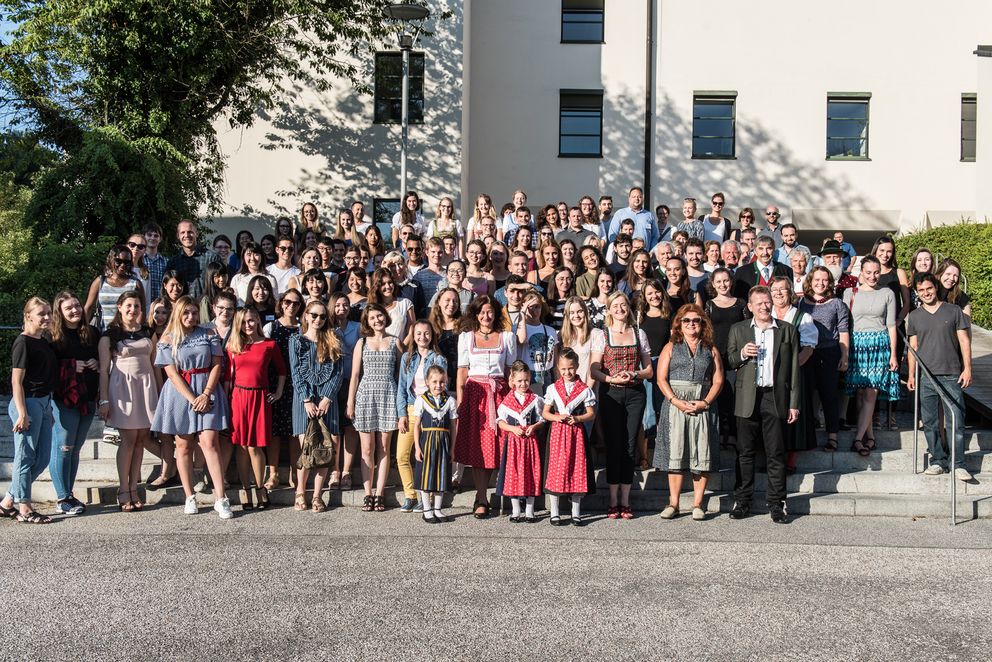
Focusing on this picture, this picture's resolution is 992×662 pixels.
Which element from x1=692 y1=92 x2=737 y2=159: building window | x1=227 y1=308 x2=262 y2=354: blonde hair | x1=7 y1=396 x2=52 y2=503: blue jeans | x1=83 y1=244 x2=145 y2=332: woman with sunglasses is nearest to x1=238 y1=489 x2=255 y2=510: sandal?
x1=227 y1=308 x2=262 y2=354: blonde hair

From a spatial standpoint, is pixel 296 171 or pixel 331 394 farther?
pixel 296 171

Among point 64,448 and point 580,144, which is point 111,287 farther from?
point 580,144

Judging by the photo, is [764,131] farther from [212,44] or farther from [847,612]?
[847,612]

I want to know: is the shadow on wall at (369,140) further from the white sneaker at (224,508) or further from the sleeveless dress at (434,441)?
the white sneaker at (224,508)

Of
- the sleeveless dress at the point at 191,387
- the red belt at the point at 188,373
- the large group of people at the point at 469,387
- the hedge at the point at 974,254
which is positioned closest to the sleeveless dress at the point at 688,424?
the large group of people at the point at 469,387

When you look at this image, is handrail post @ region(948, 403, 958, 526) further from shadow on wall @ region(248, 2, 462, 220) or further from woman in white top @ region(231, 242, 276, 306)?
shadow on wall @ region(248, 2, 462, 220)

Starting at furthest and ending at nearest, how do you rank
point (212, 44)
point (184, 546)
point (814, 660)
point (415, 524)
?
point (212, 44) < point (415, 524) < point (184, 546) < point (814, 660)

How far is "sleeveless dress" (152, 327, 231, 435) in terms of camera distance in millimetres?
8625

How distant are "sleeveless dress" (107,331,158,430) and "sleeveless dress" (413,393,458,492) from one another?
2466 millimetres

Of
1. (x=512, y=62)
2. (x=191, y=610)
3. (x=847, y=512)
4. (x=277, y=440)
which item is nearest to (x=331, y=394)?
(x=277, y=440)

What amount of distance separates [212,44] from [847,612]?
1384cm

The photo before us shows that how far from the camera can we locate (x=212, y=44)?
16172mm

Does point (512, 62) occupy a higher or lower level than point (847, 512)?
higher

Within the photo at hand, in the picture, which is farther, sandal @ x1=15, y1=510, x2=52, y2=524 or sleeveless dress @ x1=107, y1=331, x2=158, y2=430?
sleeveless dress @ x1=107, y1=331, x2=158, y2=430
